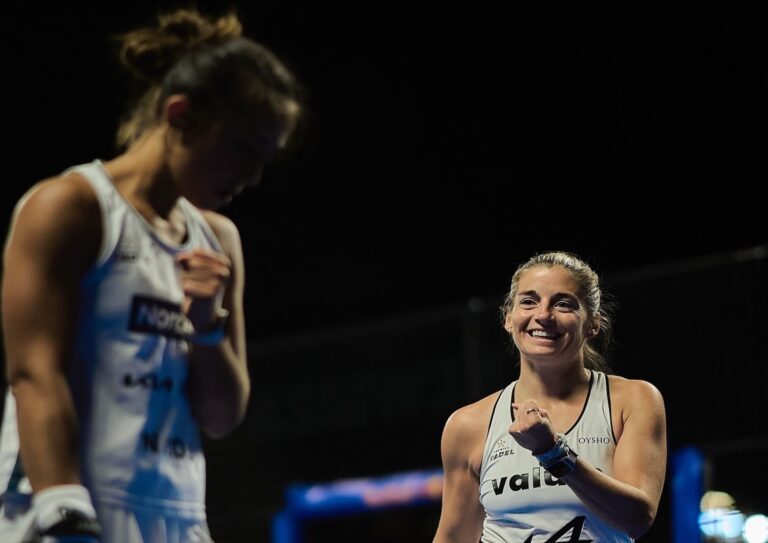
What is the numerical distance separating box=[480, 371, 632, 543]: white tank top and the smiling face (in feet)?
0.52

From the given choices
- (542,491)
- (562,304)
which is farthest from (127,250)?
(562,304)

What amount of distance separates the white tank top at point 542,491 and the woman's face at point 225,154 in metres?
1.67

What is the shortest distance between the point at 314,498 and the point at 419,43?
4534 mm

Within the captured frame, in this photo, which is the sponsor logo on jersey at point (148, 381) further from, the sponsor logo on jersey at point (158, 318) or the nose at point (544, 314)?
the nose at point (544, 314)

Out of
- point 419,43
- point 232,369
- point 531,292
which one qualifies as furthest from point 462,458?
point 419,43

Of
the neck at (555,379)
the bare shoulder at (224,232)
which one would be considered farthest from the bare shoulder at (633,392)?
the bare shoulder at (224,232)

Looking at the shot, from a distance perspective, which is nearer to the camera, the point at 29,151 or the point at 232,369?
the point at 232,369

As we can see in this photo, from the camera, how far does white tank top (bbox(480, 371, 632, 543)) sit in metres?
3.25

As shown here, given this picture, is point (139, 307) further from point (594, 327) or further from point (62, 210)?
point (594, 327)

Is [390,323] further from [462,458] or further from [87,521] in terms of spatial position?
[87,521]

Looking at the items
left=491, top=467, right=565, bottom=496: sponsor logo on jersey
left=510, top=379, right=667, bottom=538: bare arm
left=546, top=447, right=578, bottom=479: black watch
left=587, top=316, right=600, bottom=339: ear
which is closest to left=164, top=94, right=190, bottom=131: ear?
left=510, top=379, right=667, bottom=538: bare arm

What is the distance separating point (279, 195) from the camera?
11273 millimetres

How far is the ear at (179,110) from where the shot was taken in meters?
1.90

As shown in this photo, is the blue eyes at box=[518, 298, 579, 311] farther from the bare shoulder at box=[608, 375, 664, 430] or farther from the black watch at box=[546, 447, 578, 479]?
the black watch at box=[546, 447, 578, 479]
